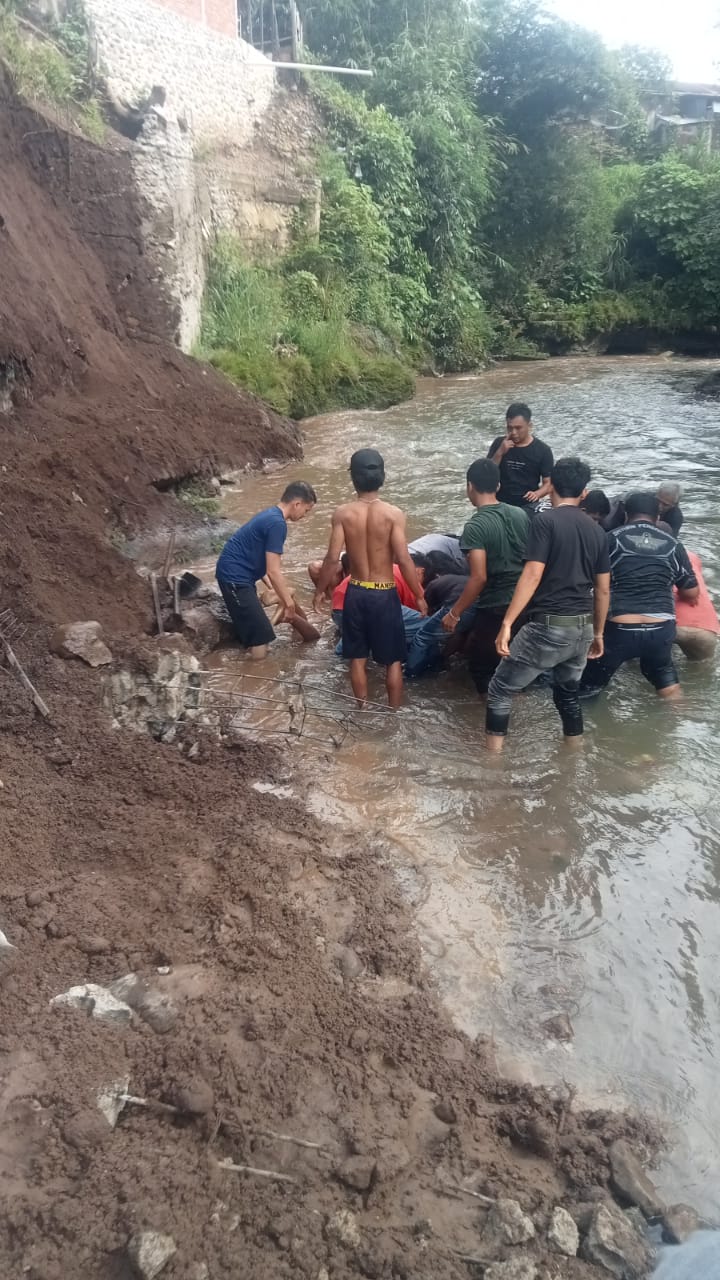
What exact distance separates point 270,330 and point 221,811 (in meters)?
13.0

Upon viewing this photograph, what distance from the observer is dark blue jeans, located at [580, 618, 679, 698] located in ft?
19.1

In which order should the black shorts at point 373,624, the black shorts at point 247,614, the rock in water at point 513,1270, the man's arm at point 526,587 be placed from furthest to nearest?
the black shorts at point 247,614 → the black shorts at point 373,624 → the man's arm at point 526,587 → the rock in water at point 513,1270

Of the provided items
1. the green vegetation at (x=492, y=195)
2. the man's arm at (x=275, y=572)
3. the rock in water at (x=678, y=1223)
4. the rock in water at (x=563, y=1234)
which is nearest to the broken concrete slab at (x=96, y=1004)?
the rock in water at (x=563, y=1234)

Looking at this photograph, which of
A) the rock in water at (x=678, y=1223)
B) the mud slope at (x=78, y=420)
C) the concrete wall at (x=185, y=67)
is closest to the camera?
the rock in water at (x=678, y=1223)

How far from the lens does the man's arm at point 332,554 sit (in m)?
5.57

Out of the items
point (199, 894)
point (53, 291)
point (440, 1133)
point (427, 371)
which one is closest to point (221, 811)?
point (199, 894)

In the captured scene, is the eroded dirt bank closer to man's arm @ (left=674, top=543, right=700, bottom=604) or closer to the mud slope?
the mud slope

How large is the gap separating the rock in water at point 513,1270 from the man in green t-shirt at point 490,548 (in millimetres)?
3727

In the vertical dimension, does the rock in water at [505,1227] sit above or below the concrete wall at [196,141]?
below

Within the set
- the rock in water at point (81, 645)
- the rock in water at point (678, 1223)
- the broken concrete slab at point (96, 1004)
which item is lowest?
the rock in water at point (678, 1223)

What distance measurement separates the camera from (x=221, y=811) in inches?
180

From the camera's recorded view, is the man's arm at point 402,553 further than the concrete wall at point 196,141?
No

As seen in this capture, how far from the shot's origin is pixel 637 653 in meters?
5.91

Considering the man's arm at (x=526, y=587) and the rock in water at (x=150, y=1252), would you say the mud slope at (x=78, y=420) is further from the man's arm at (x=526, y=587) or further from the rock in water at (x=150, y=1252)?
the rock in water at (x=150, y=1252)
